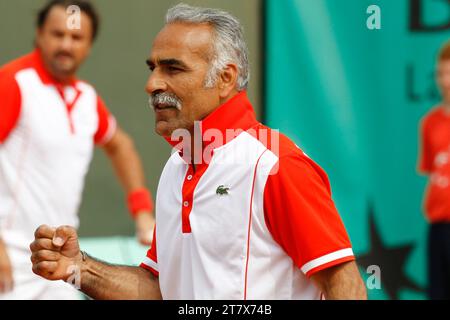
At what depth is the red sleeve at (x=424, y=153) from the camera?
248 inches

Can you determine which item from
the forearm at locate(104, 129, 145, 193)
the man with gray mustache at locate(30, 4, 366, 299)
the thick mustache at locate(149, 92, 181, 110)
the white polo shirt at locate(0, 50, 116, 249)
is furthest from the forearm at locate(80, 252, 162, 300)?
the forearm at locate(104, 129, 145, 193)

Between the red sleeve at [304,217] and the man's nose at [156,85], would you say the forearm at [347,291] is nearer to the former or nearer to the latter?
the red sleeve at [304,217]

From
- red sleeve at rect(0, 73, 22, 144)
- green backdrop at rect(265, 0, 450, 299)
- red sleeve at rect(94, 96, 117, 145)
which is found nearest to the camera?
red sleeve at rect(0, 73, 22, 144)

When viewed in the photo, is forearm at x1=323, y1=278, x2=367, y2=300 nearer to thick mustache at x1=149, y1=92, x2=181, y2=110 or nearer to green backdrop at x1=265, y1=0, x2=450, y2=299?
thick mustache at x1=149, y1=92, x2=181, y2=110

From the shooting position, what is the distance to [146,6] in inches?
241

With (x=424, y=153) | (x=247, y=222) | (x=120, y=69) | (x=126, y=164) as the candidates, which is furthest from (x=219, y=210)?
(x=424, y=153)

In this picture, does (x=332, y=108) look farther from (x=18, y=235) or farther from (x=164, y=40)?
(x=164, y=40)

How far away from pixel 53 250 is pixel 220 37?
781mm

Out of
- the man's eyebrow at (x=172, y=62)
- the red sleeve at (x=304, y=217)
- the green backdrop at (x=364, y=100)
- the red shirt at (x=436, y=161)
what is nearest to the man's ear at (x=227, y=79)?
the man's eyebrow at (x=172, y=62)

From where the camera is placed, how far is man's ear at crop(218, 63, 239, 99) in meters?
2.81

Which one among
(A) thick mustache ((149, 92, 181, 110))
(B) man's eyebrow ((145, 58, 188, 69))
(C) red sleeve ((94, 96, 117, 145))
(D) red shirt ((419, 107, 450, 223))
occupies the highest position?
(B) man's eyebrow ((145, 58, 188, 69))

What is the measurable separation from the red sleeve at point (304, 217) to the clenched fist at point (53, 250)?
59cm

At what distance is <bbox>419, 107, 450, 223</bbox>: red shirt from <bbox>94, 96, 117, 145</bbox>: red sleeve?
7.38ft

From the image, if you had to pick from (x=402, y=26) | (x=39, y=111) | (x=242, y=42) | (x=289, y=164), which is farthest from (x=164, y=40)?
(x=402, y=26)
